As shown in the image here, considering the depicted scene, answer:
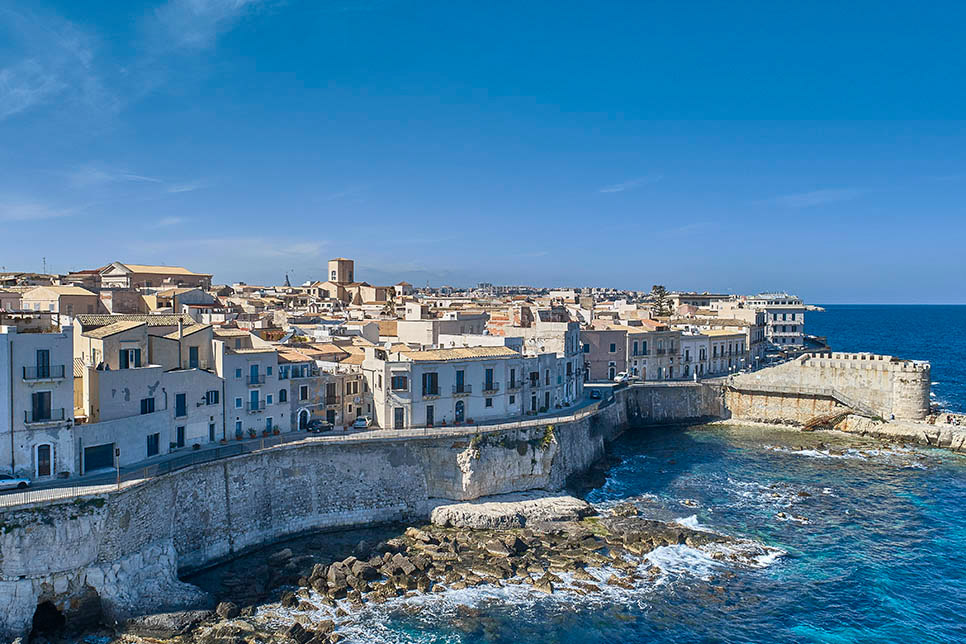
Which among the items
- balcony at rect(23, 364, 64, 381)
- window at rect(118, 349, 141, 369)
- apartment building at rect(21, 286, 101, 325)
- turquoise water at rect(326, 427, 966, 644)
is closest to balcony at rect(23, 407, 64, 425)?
balcony at rect(23, 364, 64, 381)

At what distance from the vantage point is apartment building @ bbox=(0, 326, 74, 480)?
31.7m

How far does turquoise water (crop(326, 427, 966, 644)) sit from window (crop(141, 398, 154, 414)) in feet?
54.2

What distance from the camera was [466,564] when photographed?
35500mm

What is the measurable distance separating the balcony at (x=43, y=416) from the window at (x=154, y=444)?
4865mm

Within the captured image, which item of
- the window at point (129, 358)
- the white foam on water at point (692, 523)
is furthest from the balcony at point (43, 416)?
the white foam on water at point (692, 523)

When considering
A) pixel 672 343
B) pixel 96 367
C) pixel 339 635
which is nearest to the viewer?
pixel 339 635

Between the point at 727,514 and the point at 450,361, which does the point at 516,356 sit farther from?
the point at 727,514

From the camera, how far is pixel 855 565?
3622 cm

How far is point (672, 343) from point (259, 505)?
170ft

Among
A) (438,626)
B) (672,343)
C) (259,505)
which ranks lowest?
(438,626)

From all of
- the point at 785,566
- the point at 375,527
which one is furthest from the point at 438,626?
the point at 785,566

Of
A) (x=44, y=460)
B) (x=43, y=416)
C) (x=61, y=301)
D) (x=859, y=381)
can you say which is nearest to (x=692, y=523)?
(x=44, y=460)

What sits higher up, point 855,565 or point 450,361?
point 450,361

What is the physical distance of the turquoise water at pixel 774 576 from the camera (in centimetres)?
2970
